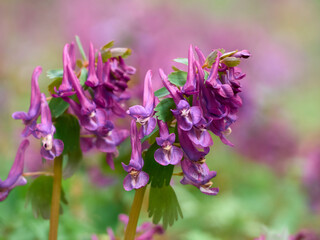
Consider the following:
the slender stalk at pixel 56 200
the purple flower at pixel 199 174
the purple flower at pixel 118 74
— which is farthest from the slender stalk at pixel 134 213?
the purple flower at pixel 118 74

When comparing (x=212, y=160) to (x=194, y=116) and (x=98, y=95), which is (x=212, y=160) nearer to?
(x=98, y=95)

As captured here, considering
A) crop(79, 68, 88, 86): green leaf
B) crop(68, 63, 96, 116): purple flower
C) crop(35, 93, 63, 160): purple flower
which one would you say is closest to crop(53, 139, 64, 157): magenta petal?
crop(35, 93, 63, 160): purple flower

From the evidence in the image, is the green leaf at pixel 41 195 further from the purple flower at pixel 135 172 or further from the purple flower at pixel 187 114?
the purple flower at pixel 187 114

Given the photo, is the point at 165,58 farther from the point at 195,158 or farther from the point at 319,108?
the point at 319,108

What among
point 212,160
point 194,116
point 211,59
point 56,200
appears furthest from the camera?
point 212,160

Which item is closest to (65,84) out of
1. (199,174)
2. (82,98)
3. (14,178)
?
(82,98)

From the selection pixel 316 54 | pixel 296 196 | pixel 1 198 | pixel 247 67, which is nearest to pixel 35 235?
pixel 1 198

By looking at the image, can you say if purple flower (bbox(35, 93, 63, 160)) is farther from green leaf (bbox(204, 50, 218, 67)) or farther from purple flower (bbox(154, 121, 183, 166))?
green leaf (bbox(204, 50, 218, 67))
